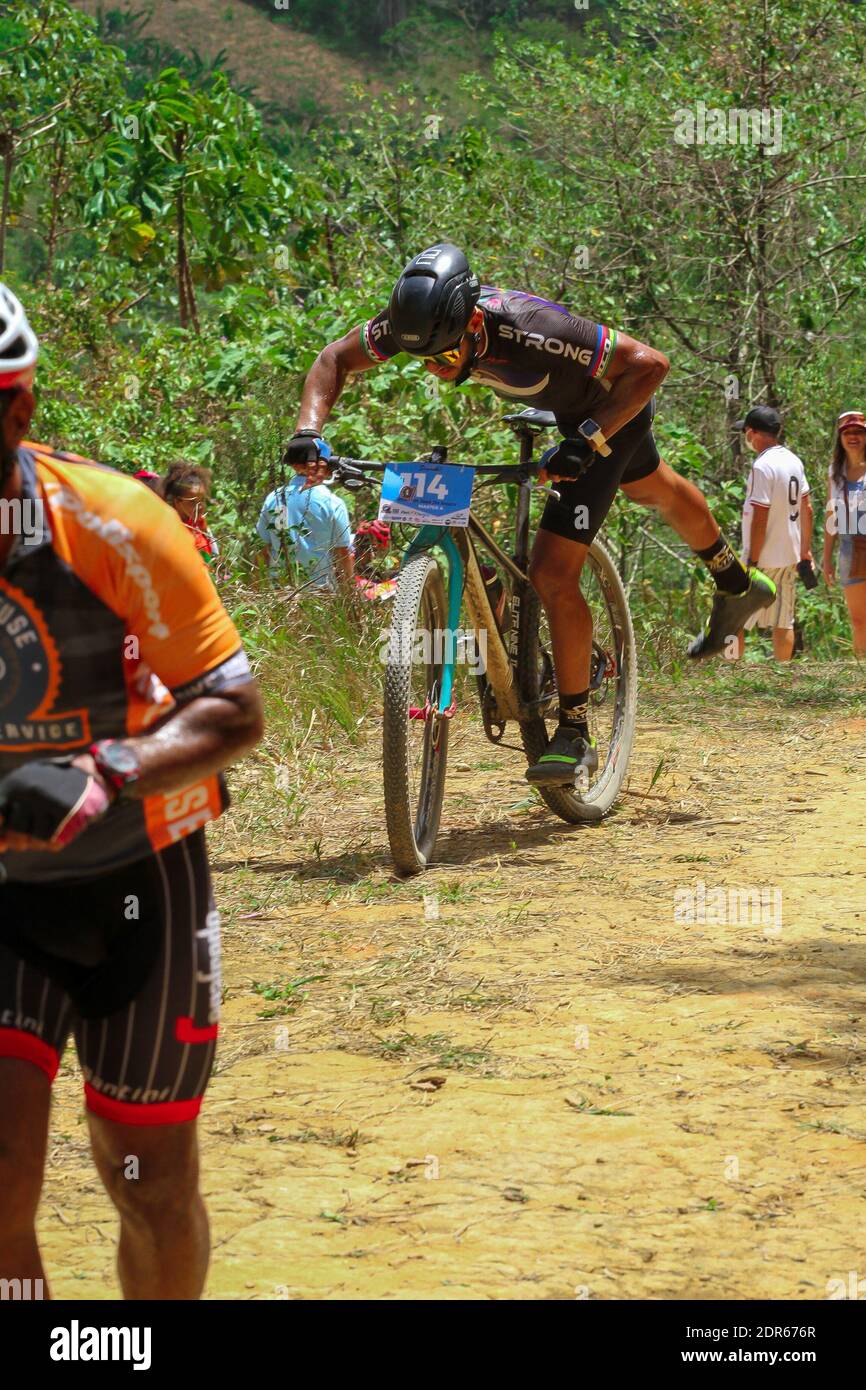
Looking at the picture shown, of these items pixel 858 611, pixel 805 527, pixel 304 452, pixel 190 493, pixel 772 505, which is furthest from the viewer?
pixel 805 527

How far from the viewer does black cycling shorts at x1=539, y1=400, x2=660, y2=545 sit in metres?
6.05

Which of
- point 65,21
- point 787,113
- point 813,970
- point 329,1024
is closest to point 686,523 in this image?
point 813,970

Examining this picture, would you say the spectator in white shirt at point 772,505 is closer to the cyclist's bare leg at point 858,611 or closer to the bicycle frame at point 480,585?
the cyclist's bare leg at point 858,611

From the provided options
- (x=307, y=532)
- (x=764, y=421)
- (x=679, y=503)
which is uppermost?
(x=679, y=503)

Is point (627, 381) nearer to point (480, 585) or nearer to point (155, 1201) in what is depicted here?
point (480, 585)

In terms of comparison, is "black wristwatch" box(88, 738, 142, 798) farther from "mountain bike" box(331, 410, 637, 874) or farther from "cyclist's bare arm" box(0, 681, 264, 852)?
"mountain bike" box(331, 410, 637, 874)

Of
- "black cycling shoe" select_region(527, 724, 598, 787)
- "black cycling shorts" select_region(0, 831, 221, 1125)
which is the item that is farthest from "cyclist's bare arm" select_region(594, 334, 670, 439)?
"black cycling shorts" select_region(0, 831, 221, 1125)

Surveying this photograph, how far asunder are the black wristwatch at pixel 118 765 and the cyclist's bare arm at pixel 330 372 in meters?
3.76

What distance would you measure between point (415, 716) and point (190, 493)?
10.2 ft

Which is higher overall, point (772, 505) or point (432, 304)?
point (432, 304)

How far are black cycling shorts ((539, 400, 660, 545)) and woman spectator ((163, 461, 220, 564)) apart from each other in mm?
2665

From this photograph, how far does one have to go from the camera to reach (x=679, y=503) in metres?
6.79

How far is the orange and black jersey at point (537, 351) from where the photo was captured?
5715 mm

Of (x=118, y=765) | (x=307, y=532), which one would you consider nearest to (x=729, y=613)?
(x=307, y=532)
